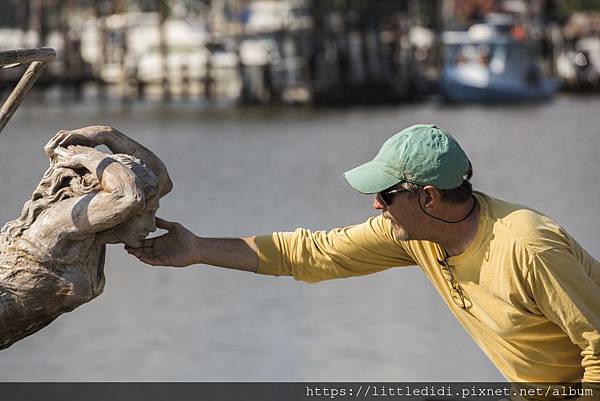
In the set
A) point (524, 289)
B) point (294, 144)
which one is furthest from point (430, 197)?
point (294, 144)

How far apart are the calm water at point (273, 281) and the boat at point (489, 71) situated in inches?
389

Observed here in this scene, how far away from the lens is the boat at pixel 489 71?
54.8 m

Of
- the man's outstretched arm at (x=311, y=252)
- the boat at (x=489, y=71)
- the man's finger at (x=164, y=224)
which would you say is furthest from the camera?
the boat at (x=489, y=71)

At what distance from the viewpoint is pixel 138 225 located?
4.06 m

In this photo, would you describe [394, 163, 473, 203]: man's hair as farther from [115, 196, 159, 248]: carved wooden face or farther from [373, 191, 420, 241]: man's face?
[115, 196, 159, 248]: carved wooden face

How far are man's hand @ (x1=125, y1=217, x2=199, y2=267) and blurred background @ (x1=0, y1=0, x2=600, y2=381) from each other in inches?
255

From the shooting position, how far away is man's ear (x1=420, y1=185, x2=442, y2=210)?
418 cm

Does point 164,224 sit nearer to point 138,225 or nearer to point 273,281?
point 138,225

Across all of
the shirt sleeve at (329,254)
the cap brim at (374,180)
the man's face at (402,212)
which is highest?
the cap brim at (374,180)

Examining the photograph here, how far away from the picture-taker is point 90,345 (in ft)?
41.8

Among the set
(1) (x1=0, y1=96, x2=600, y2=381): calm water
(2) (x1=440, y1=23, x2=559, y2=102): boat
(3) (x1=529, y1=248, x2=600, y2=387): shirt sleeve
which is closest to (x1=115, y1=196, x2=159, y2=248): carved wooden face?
(3) (x1=529, y1=248, x2=600, y2=387): shirt sleeve

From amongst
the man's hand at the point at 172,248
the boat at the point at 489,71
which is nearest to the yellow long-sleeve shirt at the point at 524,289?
the man's hand at the point at 172,248

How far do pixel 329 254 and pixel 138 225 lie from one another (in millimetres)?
902

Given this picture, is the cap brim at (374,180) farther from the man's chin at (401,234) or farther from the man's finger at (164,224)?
the man's finger at (164,224)
